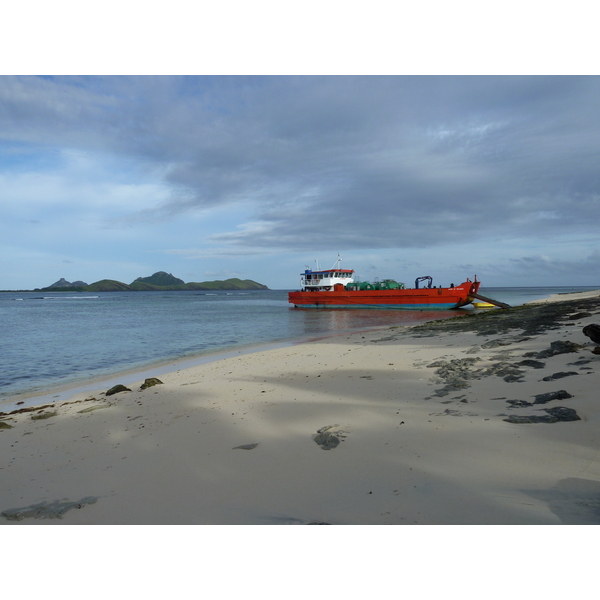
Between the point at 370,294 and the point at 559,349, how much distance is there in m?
40.0

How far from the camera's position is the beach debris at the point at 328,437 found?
14.7 ft

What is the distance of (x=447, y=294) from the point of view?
140 feet

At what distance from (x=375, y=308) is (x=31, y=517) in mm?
44766

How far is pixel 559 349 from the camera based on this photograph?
7234 mm

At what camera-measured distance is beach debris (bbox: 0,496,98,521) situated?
12.1 feet

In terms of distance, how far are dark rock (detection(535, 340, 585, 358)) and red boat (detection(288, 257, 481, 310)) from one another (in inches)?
1464

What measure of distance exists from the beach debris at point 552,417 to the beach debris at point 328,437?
2.02 meters

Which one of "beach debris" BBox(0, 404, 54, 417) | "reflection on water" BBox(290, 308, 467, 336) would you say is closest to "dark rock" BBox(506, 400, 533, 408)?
"beach debris" BBox(0, 404, 54, 417)

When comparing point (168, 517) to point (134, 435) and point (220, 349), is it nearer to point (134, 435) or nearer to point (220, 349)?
point (134, 435)

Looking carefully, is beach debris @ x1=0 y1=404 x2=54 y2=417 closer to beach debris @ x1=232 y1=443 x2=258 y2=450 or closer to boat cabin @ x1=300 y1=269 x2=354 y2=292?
beach debris @ x1=232 y1=443 x2=258 y2=450

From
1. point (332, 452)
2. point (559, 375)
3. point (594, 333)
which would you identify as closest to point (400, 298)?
point (594, 333)

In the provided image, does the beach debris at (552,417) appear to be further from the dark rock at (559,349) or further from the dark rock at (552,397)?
the dark rock at (559,349)

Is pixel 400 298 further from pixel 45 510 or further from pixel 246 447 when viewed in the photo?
pixel 45 510

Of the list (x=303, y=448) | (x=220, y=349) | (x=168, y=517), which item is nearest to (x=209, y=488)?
(x=168, y=517)
